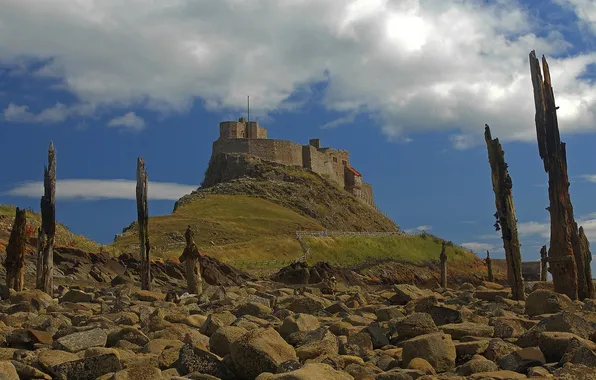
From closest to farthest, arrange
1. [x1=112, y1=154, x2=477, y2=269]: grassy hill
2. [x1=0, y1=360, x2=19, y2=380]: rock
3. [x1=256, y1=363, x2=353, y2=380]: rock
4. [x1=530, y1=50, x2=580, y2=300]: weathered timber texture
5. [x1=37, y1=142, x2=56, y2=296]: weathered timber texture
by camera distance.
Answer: [x1=256, y1=363, x2=353, y2=380]: rock → [x1=0, y1=360, x2=19, y2=380]: rock → [x1=530, y1=50, x2=580, y2=300]: weathered timber texture → [x1=37, y1=142, x2=56, y2=296]: weathered timber texture → [x1=112, y1=154, x2=477, y2=269]: grassy hill

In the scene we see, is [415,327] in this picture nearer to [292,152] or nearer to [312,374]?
[312,374]

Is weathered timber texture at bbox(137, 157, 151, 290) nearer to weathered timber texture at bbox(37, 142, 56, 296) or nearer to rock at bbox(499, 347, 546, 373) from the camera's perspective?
weathered timber texture at bbox(37, 142, 56, 296)

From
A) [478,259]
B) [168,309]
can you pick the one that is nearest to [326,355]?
[168,309]

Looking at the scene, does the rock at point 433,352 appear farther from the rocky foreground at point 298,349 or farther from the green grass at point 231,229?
the green grass at point 231,229

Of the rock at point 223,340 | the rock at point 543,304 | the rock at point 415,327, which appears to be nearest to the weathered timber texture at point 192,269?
the rock at point 543,304

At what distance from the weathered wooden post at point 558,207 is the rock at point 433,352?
12895 millimetres

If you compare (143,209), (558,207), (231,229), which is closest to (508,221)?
(558,207)

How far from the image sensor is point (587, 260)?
23.1 meters

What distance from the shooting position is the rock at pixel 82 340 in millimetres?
9125

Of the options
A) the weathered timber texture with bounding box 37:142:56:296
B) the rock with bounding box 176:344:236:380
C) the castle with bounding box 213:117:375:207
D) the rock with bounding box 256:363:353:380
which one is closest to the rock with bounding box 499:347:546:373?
the rock with bounding box 256:363:353:380

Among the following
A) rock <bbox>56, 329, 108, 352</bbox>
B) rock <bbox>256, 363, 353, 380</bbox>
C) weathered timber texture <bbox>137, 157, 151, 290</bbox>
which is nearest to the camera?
rock <bbox>256, 363, 353, 380</bbox>

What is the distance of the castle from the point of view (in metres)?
114

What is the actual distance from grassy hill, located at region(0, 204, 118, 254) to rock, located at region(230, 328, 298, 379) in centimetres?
2909

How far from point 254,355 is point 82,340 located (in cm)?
285
